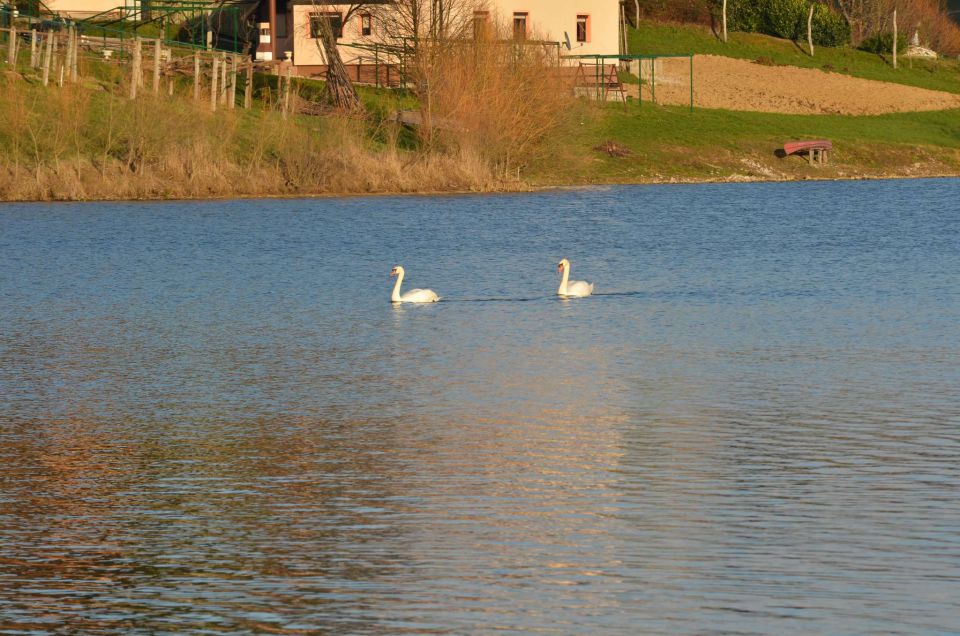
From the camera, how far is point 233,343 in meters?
21.6

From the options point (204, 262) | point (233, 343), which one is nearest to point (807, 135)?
point (204, 262)

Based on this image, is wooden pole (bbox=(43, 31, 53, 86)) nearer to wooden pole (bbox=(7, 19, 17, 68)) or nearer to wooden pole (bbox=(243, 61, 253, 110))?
wooden pole (bbox=(7, 19, 17, 68))

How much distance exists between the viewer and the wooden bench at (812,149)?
2682 inches

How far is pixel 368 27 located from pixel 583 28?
1185 cm

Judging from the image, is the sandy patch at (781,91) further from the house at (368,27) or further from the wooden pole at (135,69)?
the wooden pole at (135,69)

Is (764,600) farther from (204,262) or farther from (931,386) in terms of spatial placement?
(204,262)

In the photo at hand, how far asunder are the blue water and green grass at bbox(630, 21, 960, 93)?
62.5 metres

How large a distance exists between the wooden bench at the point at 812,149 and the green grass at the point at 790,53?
76.6 ft

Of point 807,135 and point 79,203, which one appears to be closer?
point 79,203

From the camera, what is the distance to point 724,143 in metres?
68.6

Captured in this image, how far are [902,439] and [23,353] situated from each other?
11.7 meters

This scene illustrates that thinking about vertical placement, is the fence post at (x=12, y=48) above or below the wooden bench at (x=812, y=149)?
above

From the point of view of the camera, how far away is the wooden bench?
68.1 meters

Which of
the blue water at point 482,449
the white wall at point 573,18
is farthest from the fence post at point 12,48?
the white wall at point 573,18
